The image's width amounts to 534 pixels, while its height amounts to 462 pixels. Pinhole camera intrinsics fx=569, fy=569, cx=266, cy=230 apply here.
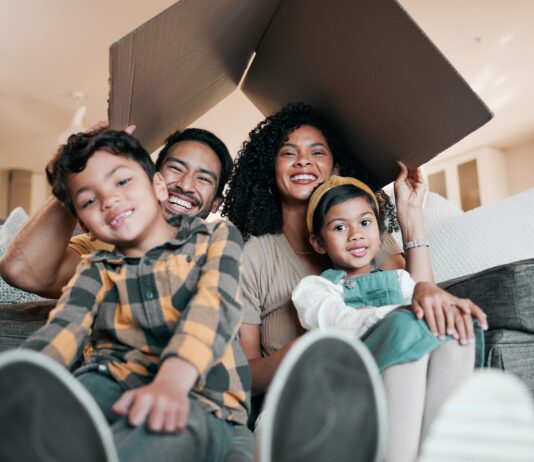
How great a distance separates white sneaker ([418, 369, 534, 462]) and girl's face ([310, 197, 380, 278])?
69 cm

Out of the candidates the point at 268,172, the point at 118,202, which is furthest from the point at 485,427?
the point at 268,172

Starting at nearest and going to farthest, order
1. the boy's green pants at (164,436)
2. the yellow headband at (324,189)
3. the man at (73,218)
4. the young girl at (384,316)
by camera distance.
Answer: the boy's green pants at (164,436), the young girl at (384,316), the man at (73,218), the yellow headband at (324,189)

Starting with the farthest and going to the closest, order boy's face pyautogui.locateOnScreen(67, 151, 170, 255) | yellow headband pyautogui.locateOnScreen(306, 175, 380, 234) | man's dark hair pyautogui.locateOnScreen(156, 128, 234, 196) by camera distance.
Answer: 1. man's dark hair pyautogui.locateOnScreen(156, 128, 234, 196)
2. yellow headband pyautogui.locateOnScreen(306, 175, 380, 234)
3. boy's face pyautogui.locateOnScreen(67, 151, 170, 255)

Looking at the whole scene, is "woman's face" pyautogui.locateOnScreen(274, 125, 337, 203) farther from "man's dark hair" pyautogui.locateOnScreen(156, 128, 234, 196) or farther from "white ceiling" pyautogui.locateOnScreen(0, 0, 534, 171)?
"white ceiling" pyautogui.locateOnScreen(0, 0, 534, 171)

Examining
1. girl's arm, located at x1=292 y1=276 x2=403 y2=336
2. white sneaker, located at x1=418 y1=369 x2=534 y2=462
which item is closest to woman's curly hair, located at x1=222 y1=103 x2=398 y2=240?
girl's arm, located at x1=292 y1=276 x2=403 y2=336

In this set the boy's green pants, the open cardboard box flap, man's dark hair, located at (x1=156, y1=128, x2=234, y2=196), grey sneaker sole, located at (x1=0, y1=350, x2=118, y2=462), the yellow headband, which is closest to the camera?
grey sneaker sole, located at (x1=0, y1=350, x2=118, y2=462)

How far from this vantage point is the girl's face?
1180 millimetres

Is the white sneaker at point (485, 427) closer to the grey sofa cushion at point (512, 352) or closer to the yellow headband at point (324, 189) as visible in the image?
the grey sofa cushion at point (512, 352)

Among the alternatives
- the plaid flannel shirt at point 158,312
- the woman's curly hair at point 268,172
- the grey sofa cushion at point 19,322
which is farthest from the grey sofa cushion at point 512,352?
the grey sofa cushion at point 19,322

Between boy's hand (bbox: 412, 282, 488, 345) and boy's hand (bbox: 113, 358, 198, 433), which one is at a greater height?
boy's hand (bbox: 412, 282, 488, 345)

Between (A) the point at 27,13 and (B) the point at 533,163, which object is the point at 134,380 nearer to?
(A) the point at 27,13

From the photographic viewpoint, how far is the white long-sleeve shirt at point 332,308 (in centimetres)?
93

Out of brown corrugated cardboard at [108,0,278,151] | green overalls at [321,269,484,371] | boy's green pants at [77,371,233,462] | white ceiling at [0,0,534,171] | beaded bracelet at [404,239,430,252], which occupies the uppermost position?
white ceiling at [0,0,534,171]

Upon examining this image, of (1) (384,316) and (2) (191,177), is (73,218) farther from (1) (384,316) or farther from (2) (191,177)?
(1) (384,316)
